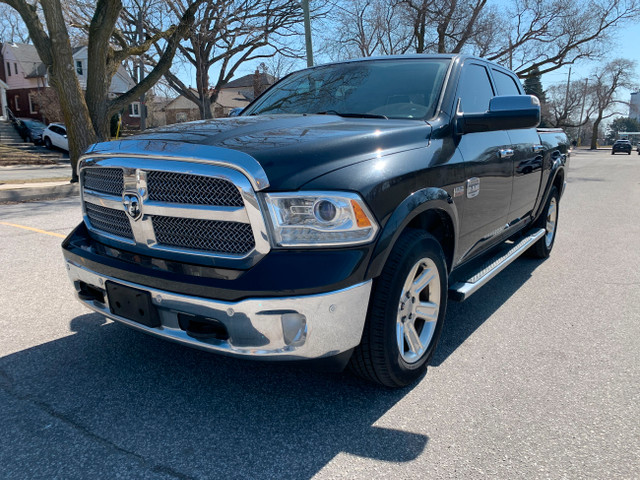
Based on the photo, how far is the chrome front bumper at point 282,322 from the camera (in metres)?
2.06

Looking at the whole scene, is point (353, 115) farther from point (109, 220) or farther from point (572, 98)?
point (572, 98)

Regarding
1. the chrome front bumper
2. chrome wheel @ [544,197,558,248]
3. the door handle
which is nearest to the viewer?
the chrome front bumper

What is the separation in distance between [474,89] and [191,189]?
7.83 feet

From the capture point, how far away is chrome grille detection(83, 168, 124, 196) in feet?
8.44

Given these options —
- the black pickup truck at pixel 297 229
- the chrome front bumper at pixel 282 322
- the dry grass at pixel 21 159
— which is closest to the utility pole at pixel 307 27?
the black pickup truck at pixel 297 229

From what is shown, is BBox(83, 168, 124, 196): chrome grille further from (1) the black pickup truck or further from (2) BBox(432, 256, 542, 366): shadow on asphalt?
(2) BBox(432, 256, 542, 366): shadow on asphalt

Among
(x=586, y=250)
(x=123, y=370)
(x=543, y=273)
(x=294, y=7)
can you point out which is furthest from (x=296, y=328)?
(x=294, y=7)

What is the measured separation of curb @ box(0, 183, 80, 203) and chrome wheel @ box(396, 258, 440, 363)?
9552 millimetres

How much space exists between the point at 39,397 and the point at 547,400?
2582mm

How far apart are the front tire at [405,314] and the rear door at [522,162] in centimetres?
152

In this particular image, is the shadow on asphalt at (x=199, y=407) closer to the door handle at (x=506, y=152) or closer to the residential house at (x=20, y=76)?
the door handle at (x=506, y=152)

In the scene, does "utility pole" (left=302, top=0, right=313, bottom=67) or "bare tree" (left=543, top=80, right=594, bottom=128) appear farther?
"bare tree" (left=543, top=80, right=594, bottom=128)

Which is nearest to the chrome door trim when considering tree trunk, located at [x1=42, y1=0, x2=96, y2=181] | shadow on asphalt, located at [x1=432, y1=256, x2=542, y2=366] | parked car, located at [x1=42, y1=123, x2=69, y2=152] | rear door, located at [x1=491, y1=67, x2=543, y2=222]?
shadow on asphalt, located at [x1=432, y1=256, x2=542, y2=366]

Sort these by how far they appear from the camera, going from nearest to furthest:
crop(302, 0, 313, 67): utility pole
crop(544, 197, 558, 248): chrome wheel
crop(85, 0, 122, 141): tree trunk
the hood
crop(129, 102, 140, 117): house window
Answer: the hood
crop(544, 197, 558, 248): chrome wheel
crop(85, 0, 122, 141): tree trunk
crop(302, 0, 313, 67): utility pole
crop(129, 102, 140, 117): house window
